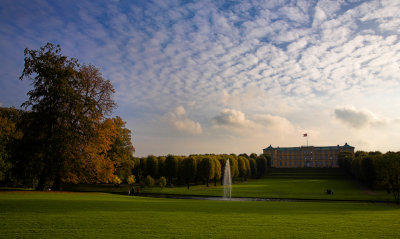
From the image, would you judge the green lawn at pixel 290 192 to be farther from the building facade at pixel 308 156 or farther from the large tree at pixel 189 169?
the building facade at pixel 308 156

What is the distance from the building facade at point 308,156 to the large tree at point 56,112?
157 meters

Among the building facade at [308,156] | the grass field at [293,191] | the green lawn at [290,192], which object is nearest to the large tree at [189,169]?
the grass field at [293,191]

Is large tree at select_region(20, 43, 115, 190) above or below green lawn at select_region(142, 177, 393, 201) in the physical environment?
above

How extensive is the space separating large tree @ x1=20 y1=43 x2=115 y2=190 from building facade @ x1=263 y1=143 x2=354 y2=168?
515 feet

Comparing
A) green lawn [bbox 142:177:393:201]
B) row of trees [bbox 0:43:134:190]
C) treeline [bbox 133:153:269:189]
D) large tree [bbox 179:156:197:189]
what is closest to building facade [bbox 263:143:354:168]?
treeline [bbox 133:153:269:189]

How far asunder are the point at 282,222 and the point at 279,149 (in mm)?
175847

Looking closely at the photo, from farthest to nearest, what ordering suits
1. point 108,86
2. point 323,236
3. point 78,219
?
point 108,86
point 78,219
point 323,236

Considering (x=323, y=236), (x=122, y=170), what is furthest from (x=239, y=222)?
(x=122, y=170)

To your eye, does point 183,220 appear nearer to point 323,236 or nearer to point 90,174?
point 323,236

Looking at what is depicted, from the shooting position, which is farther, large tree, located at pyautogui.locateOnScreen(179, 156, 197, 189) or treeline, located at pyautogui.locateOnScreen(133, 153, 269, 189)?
large tree, located at pyautogui.locateOnScreen(179, 156, 197, 189)

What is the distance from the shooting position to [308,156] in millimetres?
175875

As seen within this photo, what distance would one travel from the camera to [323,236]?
34.1 feet

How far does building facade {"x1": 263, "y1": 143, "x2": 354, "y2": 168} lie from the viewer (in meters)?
173

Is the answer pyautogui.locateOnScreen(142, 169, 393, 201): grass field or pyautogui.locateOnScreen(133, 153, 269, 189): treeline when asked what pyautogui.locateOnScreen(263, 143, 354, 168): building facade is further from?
pyautogui.locateOnScreen(133, 153, 269, 189): treeline
